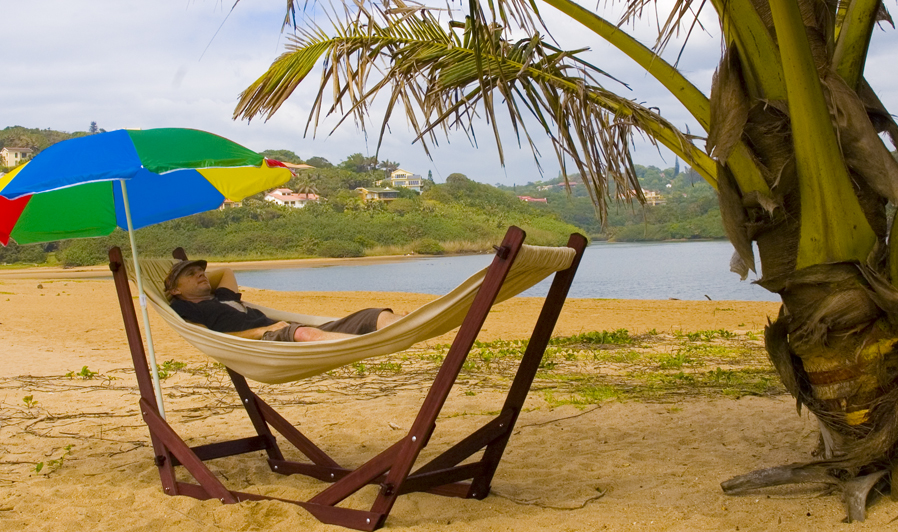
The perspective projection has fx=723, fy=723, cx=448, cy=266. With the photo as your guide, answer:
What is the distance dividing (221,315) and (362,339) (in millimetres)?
1238

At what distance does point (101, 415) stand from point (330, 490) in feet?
7.92

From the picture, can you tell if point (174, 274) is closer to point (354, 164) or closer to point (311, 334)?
point (311, 334)

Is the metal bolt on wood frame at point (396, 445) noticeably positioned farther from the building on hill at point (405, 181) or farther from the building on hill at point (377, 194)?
the building on hill at point (405, 181)

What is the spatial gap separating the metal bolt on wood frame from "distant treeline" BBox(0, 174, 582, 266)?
125 ft

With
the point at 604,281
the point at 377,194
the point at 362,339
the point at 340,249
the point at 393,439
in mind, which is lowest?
the point at 604,281

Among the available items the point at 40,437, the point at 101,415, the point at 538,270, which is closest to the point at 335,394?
the point at 101,415

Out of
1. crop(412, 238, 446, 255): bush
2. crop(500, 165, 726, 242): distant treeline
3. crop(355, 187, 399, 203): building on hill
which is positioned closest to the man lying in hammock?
crop(500, 165, 726, 242): distant treeline

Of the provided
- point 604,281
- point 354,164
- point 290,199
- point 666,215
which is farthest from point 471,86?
point 354,164

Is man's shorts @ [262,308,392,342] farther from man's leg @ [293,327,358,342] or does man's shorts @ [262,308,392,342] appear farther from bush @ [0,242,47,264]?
bush @ [0,242,47,264]

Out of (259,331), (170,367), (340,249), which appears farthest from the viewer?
(340,249)

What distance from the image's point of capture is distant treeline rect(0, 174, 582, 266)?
44.3 m

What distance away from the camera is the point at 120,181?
3383 mm

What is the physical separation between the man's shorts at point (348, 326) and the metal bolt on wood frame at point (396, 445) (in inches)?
17.3

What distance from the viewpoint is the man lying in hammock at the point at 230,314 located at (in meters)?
2.96
